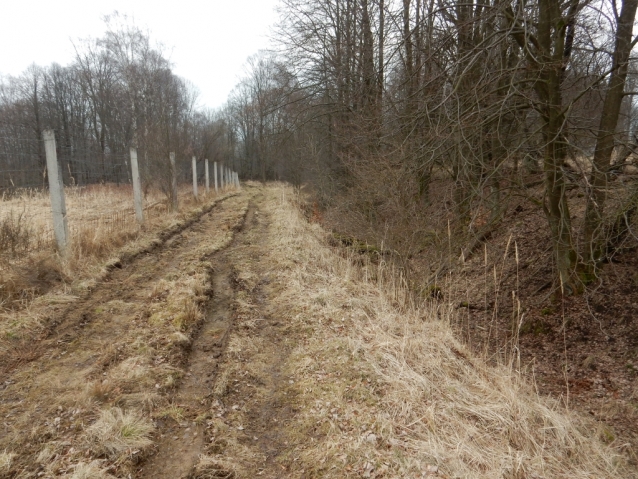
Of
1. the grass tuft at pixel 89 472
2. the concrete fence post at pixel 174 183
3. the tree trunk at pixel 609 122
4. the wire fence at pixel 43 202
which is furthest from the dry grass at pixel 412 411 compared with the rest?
the concrete fence post at pixel 174 183

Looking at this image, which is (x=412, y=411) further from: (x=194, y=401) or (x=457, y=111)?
(x=457, y=111)

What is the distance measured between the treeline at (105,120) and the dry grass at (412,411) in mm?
5553

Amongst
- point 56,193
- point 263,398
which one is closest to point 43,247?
point 56,193

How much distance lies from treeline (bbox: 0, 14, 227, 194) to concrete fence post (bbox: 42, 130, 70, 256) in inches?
19.1

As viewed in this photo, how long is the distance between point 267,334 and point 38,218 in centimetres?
670

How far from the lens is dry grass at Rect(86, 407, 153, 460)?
2346 mm

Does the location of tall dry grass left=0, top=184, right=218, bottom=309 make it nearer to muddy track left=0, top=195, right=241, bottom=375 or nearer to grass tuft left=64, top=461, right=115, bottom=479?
muddy track left=0, top=195, right=241, bottom=375

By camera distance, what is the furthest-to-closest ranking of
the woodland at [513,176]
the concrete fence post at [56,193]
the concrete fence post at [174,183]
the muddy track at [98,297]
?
the concrete fence post at [174,183] → the concrete fence post at [56,193] → the woodland at [513,176] → the muddy track at [98,297]

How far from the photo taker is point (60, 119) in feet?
112

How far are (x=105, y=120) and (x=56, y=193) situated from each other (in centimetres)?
3080

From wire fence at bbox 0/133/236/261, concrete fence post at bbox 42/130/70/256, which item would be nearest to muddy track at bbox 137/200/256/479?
concrete fence post at bbox 42/130/70/256

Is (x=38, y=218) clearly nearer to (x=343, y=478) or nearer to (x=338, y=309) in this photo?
(x=338, y=309)

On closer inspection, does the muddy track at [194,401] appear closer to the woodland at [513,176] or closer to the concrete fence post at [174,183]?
the woodland at [513,176]

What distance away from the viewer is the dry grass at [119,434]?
2346 mm
